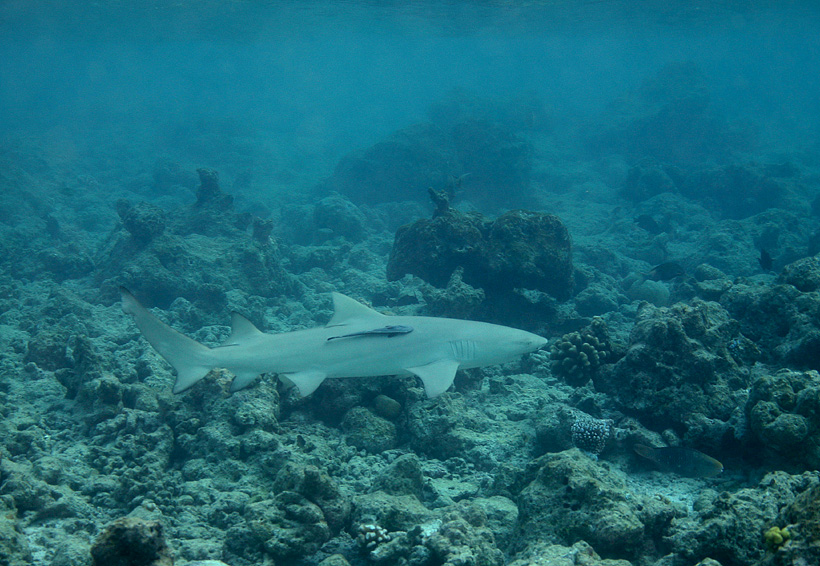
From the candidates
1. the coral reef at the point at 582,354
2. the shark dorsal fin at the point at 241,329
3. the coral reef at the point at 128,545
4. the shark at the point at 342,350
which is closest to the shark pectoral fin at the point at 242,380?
the shark at the point at 342,350

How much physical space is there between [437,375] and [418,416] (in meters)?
0.87

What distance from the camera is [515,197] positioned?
23.0 metres

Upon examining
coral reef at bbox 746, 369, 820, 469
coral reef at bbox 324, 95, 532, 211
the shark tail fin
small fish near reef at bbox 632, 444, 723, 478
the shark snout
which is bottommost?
small fish near reef at bbox 632, 444, 723, 478

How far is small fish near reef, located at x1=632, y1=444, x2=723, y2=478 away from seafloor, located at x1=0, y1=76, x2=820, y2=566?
0.11 feet

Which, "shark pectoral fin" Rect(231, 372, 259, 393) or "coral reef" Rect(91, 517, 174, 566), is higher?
"shark pectoral fin" Rect(231, 372, 259, 393)

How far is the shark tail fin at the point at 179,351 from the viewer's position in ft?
14.3

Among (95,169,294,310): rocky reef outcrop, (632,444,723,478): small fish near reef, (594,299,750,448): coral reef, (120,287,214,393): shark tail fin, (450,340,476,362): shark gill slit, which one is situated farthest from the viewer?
(95,169,294,310): rocky reef outcrop

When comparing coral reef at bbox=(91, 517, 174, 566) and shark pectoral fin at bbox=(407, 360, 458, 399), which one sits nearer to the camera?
coral reef at bbox=(91, 517, 174, 566)

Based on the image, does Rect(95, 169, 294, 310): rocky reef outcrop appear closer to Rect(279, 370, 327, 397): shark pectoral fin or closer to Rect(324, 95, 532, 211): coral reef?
Rect(279, 370, 327, 397): shark pectoral fin

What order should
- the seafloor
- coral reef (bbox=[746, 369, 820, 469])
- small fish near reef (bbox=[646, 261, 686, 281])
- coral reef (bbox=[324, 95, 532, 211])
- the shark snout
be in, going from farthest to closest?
coral reef (bbox=[324, 95, 532, 211]) < small fish near reef (bbox=[646, 261, 686, 281]) < the shark snout < coral reef (bbox=[746, 369, 820, 469]) < the seafloor

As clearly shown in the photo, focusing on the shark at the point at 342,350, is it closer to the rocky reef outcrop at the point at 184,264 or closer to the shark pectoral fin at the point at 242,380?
the shark pectoral fin at the point at 242,380

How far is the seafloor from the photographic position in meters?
3.18

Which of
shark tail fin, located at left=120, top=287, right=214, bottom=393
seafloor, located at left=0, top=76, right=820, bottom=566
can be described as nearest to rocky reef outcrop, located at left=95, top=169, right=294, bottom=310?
seafloor, located at left=0, top=76, right=820, bottom=566

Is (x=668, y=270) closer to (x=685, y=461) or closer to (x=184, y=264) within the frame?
(x=685, y=461)
